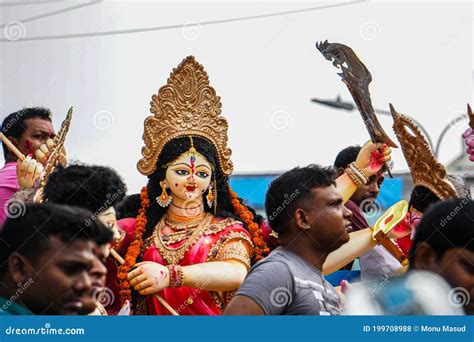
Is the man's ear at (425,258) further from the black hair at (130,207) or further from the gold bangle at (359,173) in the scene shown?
the black hair at (130,207)

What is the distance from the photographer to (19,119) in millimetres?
6457

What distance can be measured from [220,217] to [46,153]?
0.90 m

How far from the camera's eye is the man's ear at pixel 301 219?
5.45m

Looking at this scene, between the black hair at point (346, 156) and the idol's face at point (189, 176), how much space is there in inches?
29.9

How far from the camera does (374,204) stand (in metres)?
6.90

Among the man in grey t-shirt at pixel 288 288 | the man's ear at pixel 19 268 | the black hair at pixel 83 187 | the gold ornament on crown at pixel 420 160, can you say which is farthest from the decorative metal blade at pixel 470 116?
the man's ear at pixel 19 268

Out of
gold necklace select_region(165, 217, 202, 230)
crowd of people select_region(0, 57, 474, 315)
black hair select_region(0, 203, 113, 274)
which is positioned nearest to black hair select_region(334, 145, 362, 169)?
crowd of people select_region(0, 57, 474, 315)

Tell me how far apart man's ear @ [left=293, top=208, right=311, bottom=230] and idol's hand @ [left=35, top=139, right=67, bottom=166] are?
4.13 feet

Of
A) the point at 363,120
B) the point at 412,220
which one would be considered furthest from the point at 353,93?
the point at 412,220

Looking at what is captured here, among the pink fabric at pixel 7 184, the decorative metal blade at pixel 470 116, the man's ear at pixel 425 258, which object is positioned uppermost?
the decorative metal blade at pixel 470 116

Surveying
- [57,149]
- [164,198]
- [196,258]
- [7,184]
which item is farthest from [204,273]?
[7,184]

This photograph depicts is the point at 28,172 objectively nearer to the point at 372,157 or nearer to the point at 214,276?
the point at 214,276

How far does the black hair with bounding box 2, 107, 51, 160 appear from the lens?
645 centimetres

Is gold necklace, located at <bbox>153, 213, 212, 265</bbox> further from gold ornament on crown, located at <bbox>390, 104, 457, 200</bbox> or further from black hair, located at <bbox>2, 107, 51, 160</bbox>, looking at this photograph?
gold ornament on crown, located at <bbox>390, 104, 457, 200</bbox>
